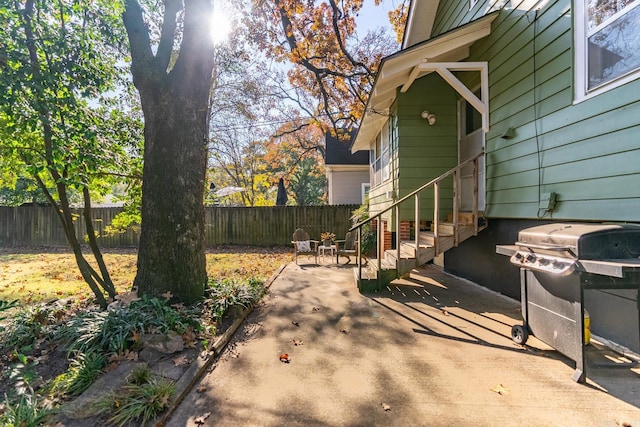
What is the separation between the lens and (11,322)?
11.2ft

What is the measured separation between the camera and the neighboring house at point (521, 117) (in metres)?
2.86

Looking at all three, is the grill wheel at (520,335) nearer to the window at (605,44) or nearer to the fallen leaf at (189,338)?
the window at (605,44)

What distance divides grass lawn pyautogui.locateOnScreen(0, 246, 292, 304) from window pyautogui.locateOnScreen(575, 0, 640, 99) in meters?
5.80

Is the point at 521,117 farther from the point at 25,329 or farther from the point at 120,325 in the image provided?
the point at 25,329

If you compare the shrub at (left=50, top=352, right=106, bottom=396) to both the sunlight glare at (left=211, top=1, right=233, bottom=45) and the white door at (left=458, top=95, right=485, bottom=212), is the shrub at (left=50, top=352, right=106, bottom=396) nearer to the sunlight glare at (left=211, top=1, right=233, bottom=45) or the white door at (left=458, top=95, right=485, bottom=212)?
the white door at (left=458, top=95, right=485, bottom=212)

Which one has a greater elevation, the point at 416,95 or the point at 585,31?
the point at 416,95

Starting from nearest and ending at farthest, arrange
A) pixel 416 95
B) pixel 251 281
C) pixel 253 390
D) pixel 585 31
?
pixel 253 390, pixel 585 31, pixel 251 281, pixel 416 95

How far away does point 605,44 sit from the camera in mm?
2979

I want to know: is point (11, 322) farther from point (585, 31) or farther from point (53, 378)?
point (585, 31)

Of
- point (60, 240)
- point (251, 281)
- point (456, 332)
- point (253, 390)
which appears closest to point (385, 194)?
point (251, 281)

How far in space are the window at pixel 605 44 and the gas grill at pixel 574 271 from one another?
146cm

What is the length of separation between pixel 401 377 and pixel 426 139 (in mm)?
4954

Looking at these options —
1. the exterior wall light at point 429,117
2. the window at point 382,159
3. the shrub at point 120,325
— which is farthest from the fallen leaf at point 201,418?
the window at point 382,159

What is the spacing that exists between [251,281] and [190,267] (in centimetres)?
159
